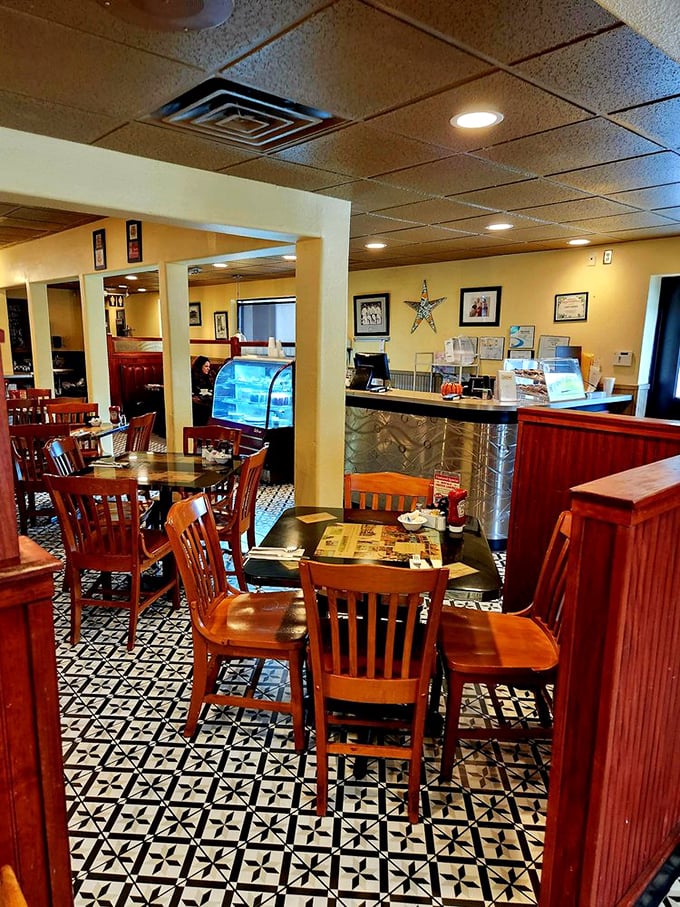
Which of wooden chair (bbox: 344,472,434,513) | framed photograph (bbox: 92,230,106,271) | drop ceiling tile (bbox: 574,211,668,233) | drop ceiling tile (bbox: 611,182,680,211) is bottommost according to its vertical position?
wooden chair (bbox: 344,472,434,513)

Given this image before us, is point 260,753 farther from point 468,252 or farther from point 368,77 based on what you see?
point 468,252

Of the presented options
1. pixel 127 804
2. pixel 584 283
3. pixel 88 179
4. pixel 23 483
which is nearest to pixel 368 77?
pixel 88 179

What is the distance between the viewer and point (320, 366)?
161 inches

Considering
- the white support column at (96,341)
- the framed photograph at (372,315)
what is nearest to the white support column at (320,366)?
the white support column at (96,341)

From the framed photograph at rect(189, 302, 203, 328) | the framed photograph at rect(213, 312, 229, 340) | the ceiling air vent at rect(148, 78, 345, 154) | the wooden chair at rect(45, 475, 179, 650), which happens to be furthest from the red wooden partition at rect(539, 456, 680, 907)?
the framed photograph at rect(189, 302, 203, 328)

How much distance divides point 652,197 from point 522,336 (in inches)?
109

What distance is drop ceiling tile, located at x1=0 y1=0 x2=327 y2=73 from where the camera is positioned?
1.67 metres

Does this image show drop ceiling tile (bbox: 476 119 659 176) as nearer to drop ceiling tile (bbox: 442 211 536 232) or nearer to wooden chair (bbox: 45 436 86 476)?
drop ceiling tile (bbox: 442 211 536 232)

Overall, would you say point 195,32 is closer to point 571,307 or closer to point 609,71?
point 609,71

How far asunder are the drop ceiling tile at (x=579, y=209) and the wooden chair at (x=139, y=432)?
11.1 feet

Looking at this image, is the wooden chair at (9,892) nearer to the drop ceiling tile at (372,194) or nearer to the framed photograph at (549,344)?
the drop ceiling tile at (372,194)

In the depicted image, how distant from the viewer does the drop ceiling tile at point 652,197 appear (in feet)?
12.1

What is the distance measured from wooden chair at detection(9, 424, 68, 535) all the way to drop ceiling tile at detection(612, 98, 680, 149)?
4.13 meters

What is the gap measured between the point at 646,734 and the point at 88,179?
331 cm
